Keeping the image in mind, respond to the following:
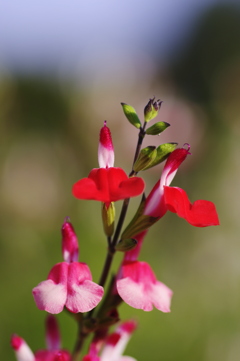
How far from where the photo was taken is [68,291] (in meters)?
0.55

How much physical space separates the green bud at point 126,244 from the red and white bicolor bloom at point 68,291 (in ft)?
0.17

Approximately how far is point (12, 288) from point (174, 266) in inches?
41.5

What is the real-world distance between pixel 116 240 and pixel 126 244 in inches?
1.3

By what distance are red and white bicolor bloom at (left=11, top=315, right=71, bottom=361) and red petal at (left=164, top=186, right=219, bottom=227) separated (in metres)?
0.25

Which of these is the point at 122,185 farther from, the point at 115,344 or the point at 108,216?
the point at 115,344

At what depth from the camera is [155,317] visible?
2.30 m

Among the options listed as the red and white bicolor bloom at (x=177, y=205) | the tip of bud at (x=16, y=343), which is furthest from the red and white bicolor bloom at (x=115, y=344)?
the red and white bicolor bloom at (x=177, y=205)

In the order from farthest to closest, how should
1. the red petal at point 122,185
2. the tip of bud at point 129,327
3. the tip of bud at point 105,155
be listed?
1. the tip of bud at point 129,327
2. the tip of bud at point 105,155
3. the red petal at point 122,185

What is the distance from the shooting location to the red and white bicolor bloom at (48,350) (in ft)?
2.04

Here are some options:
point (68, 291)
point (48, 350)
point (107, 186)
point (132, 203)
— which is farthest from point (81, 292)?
point (132, 203)

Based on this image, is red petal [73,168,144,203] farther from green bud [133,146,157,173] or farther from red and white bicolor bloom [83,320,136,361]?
red and white bicolor bloom [83,320,136,361]

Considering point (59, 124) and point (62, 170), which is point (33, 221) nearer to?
point (62, 170)

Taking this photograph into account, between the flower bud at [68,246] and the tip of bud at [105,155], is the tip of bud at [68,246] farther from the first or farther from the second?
the tip of bud at [105,155]

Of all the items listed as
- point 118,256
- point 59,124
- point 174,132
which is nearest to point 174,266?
point 118,256
